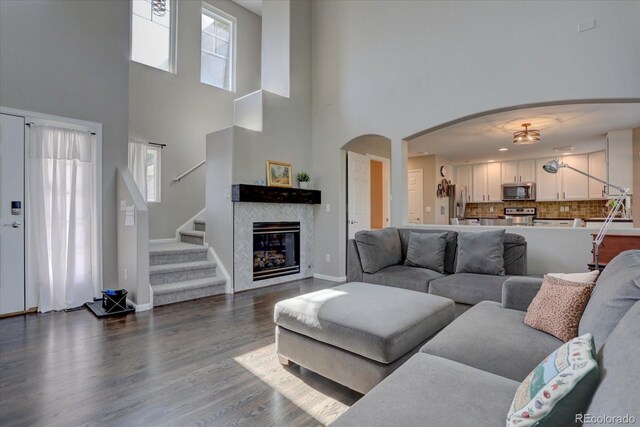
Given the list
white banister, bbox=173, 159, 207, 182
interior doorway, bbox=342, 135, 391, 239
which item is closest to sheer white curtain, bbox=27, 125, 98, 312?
white banister, bbox=173, 159, 207, 182

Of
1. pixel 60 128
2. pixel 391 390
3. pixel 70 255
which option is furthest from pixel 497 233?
pixel 60 128

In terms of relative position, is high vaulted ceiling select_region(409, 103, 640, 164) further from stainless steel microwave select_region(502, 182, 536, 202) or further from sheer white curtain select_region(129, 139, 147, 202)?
sheer white curtain select_region(129, 139, 147, 202)

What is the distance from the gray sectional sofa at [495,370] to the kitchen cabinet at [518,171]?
712 centimetres

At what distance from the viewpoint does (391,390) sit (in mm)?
1220

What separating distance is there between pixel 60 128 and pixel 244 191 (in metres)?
2.25

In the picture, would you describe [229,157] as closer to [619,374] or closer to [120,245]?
[120,245]

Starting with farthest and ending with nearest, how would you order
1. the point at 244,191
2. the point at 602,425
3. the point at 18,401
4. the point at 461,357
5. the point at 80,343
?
the point at 244,191
the point at 80,343
the point at 18,401
the point at 461,357
the point at 602,425

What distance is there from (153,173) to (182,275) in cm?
227

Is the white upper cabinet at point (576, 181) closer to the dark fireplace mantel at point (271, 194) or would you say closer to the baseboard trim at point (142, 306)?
the dark fireplace mantel at point (271, 194)

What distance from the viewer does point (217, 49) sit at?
6.83m

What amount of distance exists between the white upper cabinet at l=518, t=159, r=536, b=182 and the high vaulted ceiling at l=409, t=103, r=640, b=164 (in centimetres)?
18

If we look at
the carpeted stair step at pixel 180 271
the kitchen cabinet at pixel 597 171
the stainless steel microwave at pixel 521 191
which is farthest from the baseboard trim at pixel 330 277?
the kitchen cabinet at pixel 597 171

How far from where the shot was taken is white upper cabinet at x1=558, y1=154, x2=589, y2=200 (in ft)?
22.8

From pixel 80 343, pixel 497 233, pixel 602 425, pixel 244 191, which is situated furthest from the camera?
pixel 244 191
